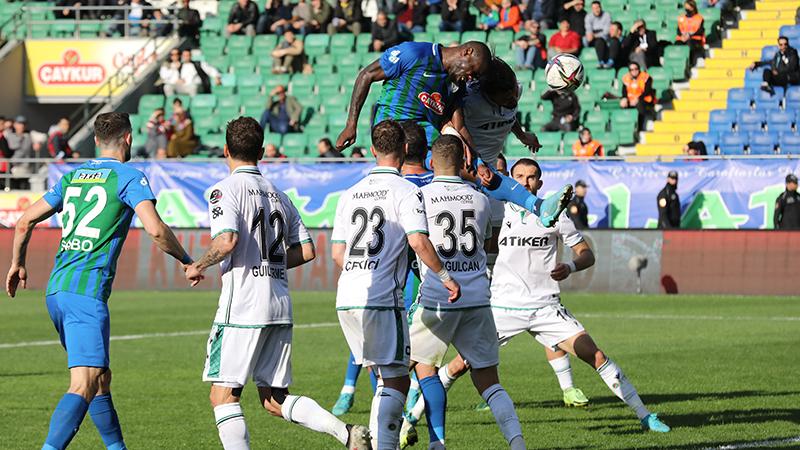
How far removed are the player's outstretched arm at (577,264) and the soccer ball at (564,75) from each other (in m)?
1.35

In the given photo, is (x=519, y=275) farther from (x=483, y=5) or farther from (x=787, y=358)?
(x=483, y=5)

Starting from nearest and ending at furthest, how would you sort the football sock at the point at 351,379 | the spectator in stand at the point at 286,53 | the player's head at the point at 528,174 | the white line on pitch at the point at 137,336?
the player's head at the point at 528,174 → the football sock at the point at 351,379 → the white line on pitch at the point at 137,336 → the spectator in stand at the point at 286,53

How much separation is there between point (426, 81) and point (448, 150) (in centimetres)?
121

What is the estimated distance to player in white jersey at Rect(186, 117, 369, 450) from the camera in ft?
27.1

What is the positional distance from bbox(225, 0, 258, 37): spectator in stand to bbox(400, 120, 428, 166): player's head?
26.3 m

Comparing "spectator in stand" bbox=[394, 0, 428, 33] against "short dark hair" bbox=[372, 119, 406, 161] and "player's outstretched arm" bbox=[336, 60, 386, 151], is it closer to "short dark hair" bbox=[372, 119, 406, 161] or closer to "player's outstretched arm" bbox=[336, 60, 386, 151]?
"player's outstretched arm" bbox=[336, 60, 386, 151]

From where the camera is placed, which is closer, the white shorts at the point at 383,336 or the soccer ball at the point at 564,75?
the white shorts at the point at 383,336

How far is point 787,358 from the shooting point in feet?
52.0

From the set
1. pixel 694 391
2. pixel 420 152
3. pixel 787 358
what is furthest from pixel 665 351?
pixel 420 152

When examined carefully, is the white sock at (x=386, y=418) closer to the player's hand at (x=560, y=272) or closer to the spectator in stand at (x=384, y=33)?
the player's hand at (x=560, y=272)

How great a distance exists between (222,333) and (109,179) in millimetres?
1202

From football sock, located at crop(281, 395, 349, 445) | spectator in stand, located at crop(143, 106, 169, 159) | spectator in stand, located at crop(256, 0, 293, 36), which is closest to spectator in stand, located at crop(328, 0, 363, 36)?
spectator in stand, located at crop(256, 0, 293, 36)

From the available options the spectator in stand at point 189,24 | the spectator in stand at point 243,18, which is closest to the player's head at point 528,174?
the spectator in stand at point 243,18

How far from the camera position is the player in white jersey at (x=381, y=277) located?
28.7ft
